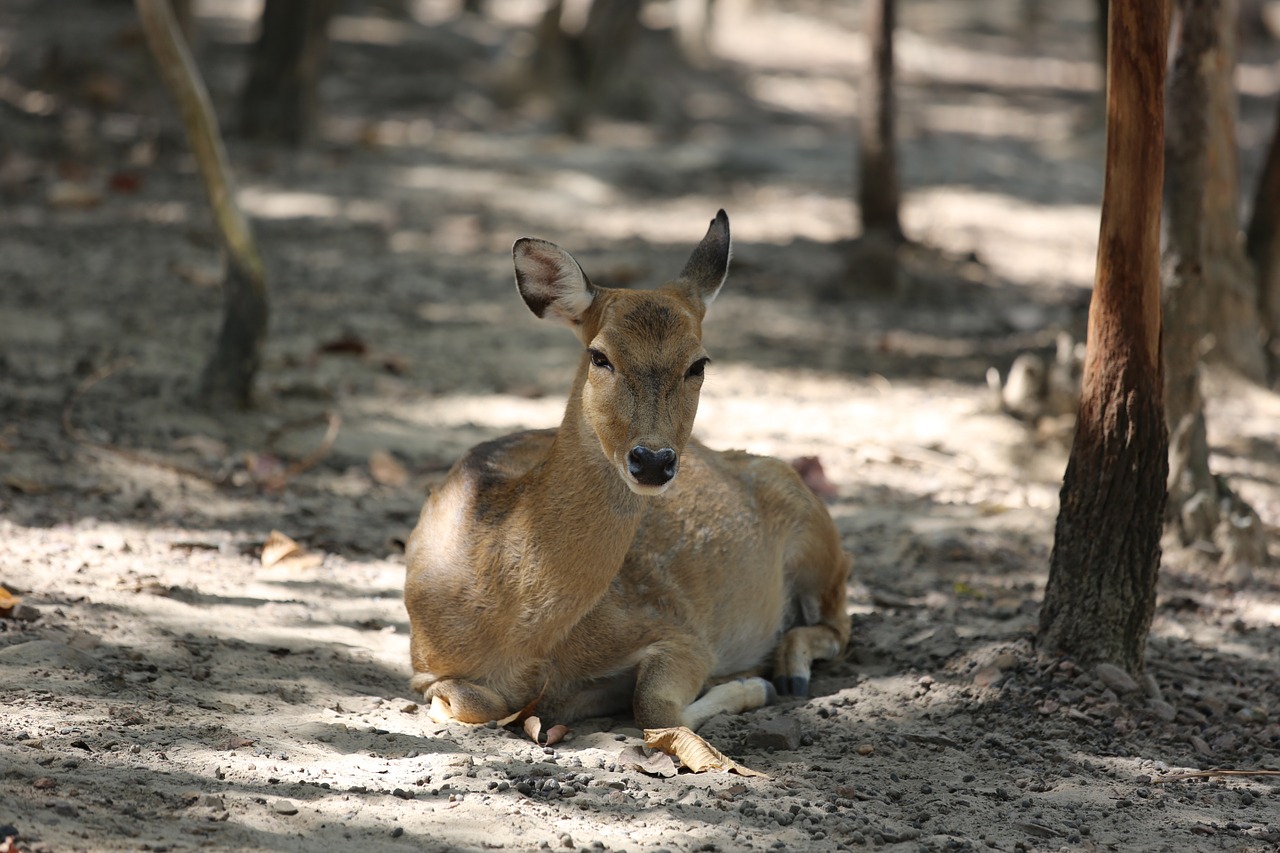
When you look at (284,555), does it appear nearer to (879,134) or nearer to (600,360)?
(600,360)

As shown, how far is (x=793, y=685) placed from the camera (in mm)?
5418

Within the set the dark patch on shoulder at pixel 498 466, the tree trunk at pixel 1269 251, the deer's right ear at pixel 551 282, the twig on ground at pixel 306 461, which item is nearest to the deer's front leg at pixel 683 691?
the dark patch on shoulder at pixel 498 466

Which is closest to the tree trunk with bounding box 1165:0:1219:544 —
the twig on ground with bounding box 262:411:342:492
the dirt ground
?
the dirt ground

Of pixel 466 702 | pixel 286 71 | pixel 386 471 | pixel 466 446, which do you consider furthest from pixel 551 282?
pixel 286 71

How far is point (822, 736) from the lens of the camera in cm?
484

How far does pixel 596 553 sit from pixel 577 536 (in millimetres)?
82

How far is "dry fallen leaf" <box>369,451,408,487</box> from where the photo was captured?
24.1 ft

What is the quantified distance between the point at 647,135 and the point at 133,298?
7497mm

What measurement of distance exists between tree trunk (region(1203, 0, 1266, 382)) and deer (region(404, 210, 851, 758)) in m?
4.25

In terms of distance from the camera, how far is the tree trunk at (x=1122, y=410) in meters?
4.56

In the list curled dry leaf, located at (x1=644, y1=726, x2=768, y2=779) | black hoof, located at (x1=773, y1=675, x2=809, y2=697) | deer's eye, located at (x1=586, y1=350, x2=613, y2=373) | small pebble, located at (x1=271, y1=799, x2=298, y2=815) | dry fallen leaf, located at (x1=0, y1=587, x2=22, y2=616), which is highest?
deer's eye, located at (x1=586, y1=350, x2=613, y2=373)

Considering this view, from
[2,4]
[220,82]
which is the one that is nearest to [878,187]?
[220,82]

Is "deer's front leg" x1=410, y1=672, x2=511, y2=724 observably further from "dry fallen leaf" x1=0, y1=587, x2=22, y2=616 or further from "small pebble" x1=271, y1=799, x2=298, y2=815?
"dry fallen leaf" x1=0, y1=587, x2=22, y2=616

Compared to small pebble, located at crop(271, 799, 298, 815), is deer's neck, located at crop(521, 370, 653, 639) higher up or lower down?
higher up
